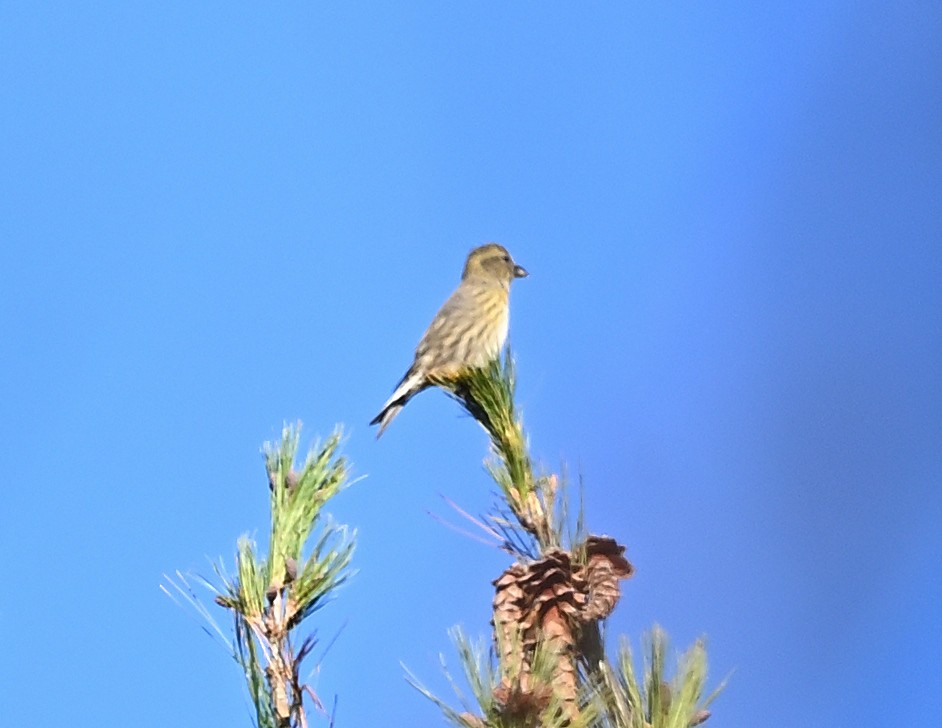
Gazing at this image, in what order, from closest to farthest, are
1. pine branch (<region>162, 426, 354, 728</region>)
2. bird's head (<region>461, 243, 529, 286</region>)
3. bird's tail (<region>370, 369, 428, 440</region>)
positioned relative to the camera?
1. pine branch (<region>162, 426, 354, 728</region>)
2. bird's tail (<region>370, 369, 428, 440</region>)
3. bird's head (<region>461, 243, 529, 286</region>)

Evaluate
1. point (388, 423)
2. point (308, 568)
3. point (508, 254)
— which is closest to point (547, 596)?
point (308, 568)

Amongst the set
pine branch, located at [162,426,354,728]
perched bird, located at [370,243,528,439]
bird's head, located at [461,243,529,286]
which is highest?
bird's head, located at [461,243,529,286]

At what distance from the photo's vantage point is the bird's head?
6.16 meters

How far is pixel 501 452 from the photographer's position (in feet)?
6.52

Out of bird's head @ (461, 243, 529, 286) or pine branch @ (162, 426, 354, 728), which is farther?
bird's head @ (461, 243, 529, 286)

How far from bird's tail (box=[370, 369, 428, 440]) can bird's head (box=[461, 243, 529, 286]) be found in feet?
3.79

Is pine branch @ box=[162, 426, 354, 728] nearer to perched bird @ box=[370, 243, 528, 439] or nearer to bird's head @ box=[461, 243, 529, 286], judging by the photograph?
perched bird @ box=[370, 243, 528, 439]

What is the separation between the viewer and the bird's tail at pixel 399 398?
5.00 meters

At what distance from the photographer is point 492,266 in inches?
246

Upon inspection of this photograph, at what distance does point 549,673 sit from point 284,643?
36cm

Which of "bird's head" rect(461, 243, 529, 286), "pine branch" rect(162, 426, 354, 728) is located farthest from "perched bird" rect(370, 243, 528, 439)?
"pine branch" rect(162, 426, 354, 728)

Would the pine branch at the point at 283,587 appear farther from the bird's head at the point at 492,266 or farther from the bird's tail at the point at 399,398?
the bird's head at the point at 492,266

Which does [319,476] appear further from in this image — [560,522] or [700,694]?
[700,694]

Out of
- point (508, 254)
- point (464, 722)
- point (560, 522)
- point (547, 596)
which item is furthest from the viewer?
point (508, 254)
